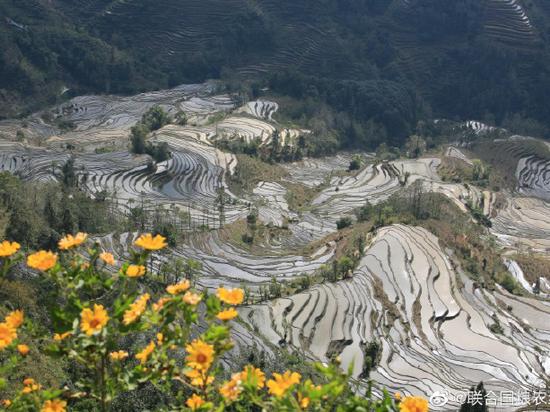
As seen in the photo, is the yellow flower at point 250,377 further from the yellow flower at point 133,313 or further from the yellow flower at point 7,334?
the yellow flower at point 7,334

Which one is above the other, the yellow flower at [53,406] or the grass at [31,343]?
the yellow flower at [53,406]

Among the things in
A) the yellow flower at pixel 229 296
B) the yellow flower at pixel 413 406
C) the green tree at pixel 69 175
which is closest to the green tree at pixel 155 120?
the green tree at pixel 69 175

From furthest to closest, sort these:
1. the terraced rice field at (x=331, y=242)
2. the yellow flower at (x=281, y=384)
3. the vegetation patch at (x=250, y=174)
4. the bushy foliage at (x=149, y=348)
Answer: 1. the vegetation patch at (x=250, y=174)
2. the terraced rice field at (x=331, y=242)
3. the bushy foliage at (x=149, y=348)
4. the yellow flower at (x=281, y=384)

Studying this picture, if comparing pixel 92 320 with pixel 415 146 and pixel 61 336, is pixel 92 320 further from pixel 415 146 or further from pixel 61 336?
pixel 415 146

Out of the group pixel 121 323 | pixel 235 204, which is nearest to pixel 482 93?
pixel 235 204

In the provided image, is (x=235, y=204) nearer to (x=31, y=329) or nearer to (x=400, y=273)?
(x=400, y=273)

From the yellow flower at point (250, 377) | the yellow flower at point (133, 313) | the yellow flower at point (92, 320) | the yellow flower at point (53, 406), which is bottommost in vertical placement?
the yellow flower at point (53, 406)

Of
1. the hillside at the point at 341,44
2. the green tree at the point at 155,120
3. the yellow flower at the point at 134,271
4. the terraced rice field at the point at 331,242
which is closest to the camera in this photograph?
the yellow flower at the point at 134,271
